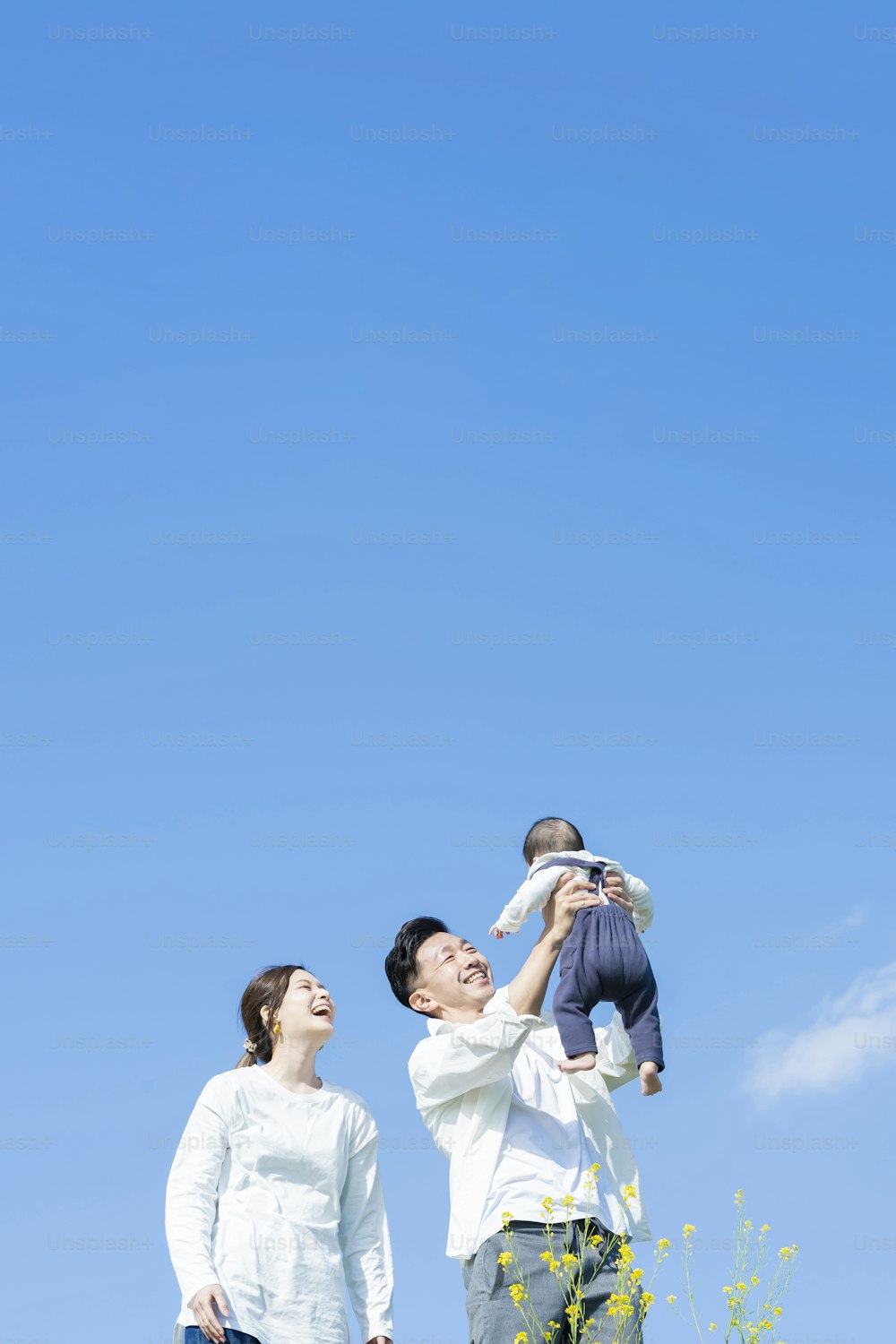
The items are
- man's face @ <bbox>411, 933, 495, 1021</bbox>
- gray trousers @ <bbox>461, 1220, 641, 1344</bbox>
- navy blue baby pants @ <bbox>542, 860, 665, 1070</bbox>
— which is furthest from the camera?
man's face @ <bbox>411, 933, 495, 1021</bbox>

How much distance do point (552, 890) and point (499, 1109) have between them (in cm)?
108

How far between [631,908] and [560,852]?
1.32ft

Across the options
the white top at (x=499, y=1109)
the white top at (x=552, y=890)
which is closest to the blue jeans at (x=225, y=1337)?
the white top at (x=499, y=1109)

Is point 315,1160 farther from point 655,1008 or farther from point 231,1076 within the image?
point 655,1008

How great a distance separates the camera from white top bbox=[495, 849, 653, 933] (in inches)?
257

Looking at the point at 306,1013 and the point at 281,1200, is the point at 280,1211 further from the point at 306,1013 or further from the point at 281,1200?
the point at 306,1013

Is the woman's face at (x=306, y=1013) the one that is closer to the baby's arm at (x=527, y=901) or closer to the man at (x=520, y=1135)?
the man at (x=520, y=1135)

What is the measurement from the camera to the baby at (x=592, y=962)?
6.14 m

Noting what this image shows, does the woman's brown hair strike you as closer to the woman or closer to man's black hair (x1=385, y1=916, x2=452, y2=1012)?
the woman

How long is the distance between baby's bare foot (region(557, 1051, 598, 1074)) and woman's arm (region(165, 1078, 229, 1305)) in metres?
1.29

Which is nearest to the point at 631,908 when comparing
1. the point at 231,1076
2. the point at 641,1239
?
the point at 641,1239

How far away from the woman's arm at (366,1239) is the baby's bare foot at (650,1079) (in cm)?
106

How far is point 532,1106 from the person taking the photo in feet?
19.2

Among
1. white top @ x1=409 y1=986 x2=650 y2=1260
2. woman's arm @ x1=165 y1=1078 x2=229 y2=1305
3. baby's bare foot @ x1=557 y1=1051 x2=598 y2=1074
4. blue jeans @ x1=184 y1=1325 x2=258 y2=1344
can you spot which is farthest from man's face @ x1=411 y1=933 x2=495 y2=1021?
blue jeans @ x1=184 y1=1325 x2=258 y2=1344
